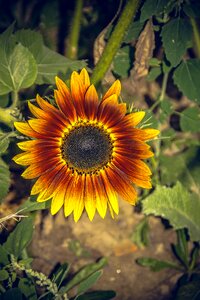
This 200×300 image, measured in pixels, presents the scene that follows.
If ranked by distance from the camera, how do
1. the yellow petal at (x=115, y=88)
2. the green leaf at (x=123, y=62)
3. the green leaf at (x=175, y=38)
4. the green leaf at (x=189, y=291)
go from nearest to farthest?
the yellow petal at (x=115, y=88)
the green leaf at (x=175, y=38)
the green leaf at (x=123, y=62)
the green leaf at (x=189, y=291)

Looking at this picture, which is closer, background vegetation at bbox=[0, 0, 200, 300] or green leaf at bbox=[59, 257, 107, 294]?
background vegetation at bbox=[0, 0, 200, 300]

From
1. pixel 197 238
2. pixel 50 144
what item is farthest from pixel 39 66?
pixel 197 238

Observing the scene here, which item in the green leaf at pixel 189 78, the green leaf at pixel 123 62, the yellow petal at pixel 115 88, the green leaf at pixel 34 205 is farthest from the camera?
the green leaf at pixel 123 62

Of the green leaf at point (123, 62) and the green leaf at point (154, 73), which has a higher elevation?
the green leaf at point (123, 62)

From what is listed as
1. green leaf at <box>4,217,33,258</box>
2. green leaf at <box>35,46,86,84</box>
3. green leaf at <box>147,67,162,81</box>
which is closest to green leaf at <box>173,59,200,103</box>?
green leaf at <box>147,67,162,81</box>

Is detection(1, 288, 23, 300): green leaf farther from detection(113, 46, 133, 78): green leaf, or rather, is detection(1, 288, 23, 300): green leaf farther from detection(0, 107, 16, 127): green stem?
detection(113, 46, 133, 78): green leaf

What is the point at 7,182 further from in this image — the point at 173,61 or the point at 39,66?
the point at 173,61

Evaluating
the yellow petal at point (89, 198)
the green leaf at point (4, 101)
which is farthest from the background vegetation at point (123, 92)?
the yellow petal at point (89, 198)

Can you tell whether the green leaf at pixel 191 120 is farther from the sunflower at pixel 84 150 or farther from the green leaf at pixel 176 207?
the sunflower at pixel 84 150
